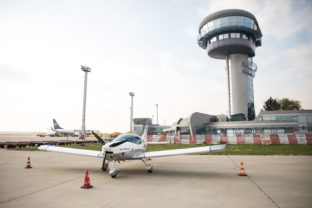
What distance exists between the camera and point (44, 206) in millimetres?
6285

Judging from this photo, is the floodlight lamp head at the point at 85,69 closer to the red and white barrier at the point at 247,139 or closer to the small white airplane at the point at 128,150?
the red and white barrier at the point at 247,139

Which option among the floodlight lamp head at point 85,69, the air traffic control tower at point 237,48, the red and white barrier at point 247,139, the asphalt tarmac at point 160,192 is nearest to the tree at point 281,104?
the air traffic control tower at point 237,48

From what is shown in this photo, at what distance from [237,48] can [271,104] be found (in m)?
37.7

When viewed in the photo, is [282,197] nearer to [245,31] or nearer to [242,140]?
[242,140]

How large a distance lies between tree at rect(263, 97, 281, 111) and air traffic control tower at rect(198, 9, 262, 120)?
25745mm

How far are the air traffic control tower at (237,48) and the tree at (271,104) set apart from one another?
2575 cm

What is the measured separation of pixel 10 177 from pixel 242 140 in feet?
117

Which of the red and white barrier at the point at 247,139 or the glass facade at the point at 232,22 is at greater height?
the glass facade at the point at 232,22

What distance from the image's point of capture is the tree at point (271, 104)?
97.9 meters

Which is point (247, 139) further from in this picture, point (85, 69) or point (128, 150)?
point (85, 69)

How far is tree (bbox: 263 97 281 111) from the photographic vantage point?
97875mm

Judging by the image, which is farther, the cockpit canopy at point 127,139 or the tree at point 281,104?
the tree at point 281,104

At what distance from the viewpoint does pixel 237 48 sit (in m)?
78.2

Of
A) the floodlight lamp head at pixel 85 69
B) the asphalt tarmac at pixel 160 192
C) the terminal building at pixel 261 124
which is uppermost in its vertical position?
the floodlight lamp head at pixel 85 69
